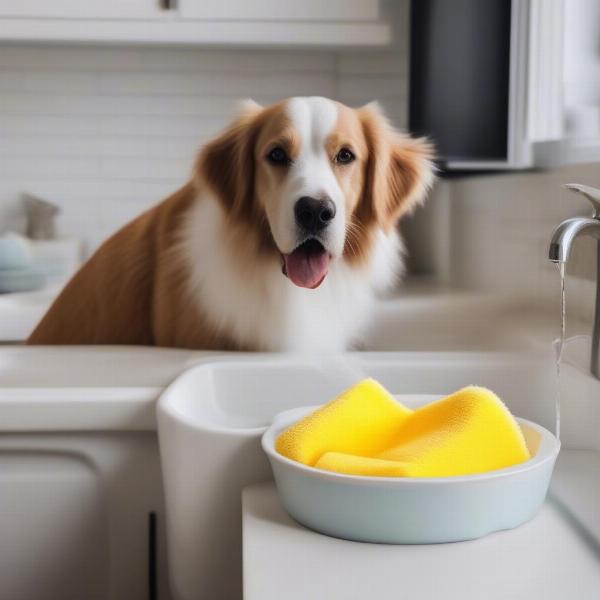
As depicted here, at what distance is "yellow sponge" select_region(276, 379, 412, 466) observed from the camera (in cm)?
67

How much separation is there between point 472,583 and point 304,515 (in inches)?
5.3

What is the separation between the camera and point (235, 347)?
1.16 m

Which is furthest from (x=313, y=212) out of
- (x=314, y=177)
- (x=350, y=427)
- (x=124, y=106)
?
(x=124, y=106)

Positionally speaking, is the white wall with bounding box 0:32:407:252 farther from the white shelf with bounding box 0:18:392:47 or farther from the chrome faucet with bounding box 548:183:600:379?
the chrome faucet with bounding box 548:183:600:379

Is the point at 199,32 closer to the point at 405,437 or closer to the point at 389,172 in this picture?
the point at 389,172

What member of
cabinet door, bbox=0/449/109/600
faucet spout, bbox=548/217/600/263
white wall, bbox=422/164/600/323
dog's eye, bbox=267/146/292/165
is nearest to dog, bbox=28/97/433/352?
dog's eye, bbox=267/146/292/165

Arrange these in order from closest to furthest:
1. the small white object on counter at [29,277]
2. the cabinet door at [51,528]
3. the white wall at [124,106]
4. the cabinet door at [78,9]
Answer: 1. the cabinet door at [51,528]
2. the small white object on counter at [29,277]
3. the cabinet door at [78,9]
4. the white wall at [124,106]

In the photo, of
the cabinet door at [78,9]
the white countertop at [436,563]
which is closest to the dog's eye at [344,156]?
the white countertop at [436,563]

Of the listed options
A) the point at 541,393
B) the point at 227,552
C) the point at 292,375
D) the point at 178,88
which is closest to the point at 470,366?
the point at 541,393

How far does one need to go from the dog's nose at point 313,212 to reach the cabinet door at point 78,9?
95cm

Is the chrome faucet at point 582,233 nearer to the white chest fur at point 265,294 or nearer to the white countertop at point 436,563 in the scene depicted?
the white countertop at point 436,563

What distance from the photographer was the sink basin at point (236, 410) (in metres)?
0.73

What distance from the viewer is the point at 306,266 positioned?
1.16 m

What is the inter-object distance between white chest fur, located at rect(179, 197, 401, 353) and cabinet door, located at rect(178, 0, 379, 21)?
2.35 ft
